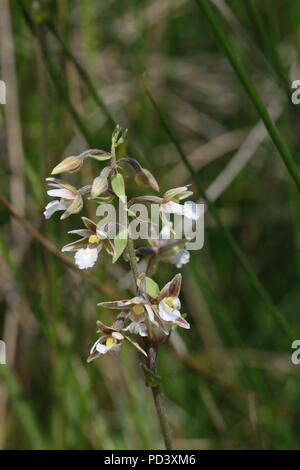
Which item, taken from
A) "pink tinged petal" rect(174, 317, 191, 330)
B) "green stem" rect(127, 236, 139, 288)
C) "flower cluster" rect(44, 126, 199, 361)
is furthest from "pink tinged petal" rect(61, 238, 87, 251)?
"pink tinged petal" rect(174, 317, 191, 330)

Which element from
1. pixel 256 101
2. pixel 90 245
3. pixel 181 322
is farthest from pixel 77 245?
pixel 256 101

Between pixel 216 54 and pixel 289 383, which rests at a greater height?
pixel 216 54

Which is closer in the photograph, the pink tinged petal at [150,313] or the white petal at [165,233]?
the pink tinged petal at [150,313]

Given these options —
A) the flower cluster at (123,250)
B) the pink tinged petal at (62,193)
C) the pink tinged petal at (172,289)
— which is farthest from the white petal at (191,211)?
the pink tinged petal at (62,193)

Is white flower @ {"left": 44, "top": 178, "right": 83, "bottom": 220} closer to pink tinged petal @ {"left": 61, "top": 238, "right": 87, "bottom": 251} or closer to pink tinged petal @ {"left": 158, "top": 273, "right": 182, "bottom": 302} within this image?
pink tinged petal @ {"left": 61, "top": 238, "right": 87, "bottom": 251}

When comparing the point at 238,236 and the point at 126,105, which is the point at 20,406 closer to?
the point at 238,236

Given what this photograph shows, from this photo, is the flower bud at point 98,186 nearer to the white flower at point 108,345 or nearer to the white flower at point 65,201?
the white flower at point 65,201
